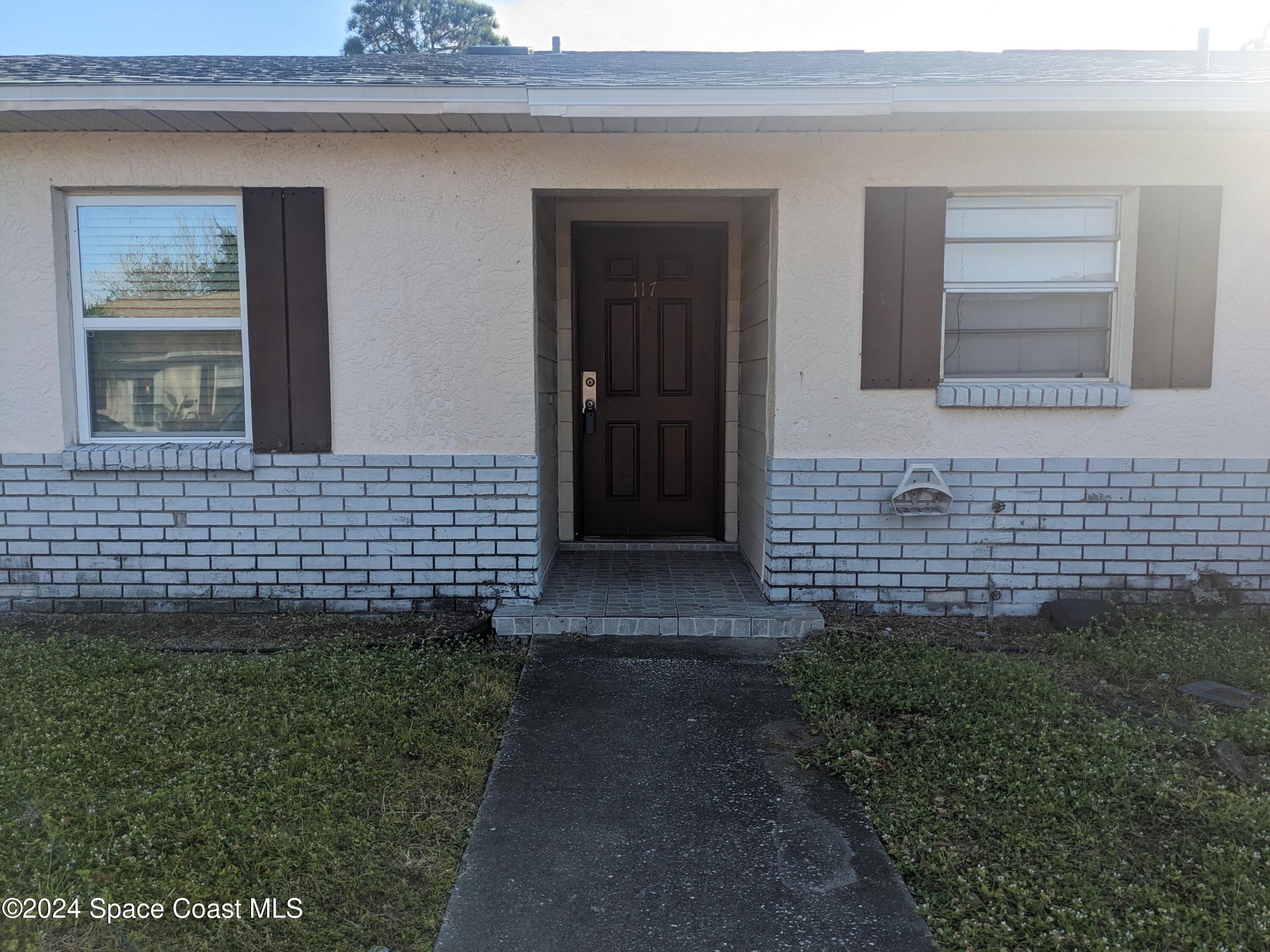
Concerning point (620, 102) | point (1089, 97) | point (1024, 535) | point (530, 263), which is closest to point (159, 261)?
point (530, 263)

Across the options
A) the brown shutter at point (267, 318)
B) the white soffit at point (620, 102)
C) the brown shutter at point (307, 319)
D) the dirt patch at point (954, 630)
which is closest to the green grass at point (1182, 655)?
the dirt patch at point (954, 630)

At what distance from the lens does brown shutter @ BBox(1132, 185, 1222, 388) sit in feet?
17.7

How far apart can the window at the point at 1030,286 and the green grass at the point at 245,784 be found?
11.5 ft

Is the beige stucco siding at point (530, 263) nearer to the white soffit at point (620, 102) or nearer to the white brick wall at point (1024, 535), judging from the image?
the white brick wall at point (1024, 535)

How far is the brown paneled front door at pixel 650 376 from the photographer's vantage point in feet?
23.2

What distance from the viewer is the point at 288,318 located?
541 centimetres

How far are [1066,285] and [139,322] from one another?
5.78m

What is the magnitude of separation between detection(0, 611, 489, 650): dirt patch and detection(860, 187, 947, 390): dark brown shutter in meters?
2.89

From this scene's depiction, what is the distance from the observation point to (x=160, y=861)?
113 inches

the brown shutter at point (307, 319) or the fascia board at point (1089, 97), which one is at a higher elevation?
the fascia board at point (1089, 97)

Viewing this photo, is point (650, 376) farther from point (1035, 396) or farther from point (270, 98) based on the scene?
point (270, 98)

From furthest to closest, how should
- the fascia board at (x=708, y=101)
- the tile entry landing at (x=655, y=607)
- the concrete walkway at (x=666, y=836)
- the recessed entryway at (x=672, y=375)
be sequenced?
1. the recessed entryway at (x=672, y=375)
2. the tile entry landing at (x=655, y=607)
3. the fascia board at (x=708, y=101)
4. the concrete walkway at (x=666, y=836)

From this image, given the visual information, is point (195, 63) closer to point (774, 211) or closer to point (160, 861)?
point (774, 211)

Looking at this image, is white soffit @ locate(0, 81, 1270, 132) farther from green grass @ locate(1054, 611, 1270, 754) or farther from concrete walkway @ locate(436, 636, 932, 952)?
concrete walkway @ locate(436, 636, 932, 952)
